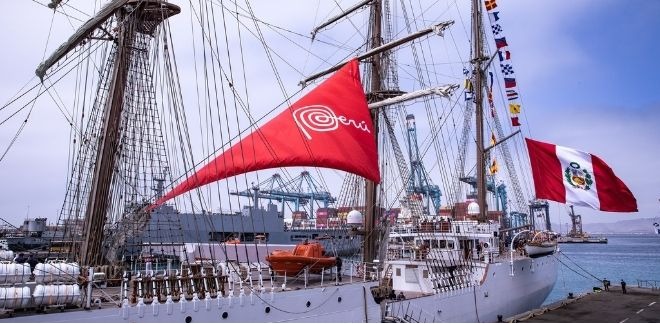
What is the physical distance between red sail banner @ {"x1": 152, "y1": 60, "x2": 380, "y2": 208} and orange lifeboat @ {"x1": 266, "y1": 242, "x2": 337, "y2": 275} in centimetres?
265

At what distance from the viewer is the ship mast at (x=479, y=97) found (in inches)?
1157

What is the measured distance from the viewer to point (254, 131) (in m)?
13.9

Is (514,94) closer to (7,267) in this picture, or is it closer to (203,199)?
(203,199)

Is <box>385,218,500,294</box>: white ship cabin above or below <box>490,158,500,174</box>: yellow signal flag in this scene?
below

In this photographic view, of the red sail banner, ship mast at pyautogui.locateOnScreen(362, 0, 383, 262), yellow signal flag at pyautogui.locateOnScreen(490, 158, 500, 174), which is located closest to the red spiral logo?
the red sail banner

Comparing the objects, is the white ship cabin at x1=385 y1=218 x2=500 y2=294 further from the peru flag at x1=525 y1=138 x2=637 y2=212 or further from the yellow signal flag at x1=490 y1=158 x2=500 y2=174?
the yellow signal flag at x1=490 y1=158 x2=500 y2=174

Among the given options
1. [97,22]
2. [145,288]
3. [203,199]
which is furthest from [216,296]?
[97,22]

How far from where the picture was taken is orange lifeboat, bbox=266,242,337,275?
1333cm

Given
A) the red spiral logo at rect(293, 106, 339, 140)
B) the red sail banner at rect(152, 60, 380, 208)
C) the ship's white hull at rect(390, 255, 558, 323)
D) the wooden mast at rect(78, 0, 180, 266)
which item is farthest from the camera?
the ship's white hull at rect(390, 255, 558, 323)

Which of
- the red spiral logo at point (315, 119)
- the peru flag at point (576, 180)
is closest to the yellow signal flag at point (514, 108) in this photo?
the peru flag at point (576, 180)

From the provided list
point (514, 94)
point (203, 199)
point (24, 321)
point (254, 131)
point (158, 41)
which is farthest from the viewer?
point (514, 94)

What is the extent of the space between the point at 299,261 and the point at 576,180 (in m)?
11.9

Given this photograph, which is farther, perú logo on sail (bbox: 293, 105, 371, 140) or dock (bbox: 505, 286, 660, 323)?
dock (bbox: 505, 286, 660, 323)

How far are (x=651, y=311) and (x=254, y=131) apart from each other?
19.8 meters
